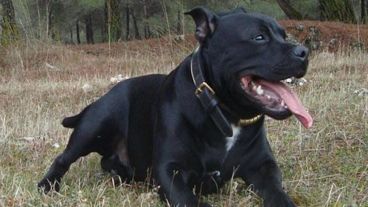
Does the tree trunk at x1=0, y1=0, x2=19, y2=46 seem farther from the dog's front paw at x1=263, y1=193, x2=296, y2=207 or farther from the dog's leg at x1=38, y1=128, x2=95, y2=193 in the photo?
the dog's front paw at x1=263, y1=193, x2=296, y2=207

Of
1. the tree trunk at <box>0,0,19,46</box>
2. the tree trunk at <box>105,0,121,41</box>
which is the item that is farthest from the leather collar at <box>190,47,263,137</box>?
the tree trunk at <box>105,0,121,41</box>

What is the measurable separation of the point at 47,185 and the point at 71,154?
0.31 meters

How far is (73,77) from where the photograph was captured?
1058cm

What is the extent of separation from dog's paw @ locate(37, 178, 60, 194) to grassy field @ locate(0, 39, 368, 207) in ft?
0.16

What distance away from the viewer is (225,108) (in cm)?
343

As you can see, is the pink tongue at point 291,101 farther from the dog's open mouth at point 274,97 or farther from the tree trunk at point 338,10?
the tree trunk at point 338,10

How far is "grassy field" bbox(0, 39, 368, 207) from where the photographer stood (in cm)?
346

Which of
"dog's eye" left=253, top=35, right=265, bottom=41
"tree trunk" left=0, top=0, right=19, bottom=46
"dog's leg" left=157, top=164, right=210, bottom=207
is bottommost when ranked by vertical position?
"tree trunk" left=0, top=0, right=19, bottom=46

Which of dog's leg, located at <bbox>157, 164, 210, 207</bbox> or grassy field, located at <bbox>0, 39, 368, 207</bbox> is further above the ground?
dog's leg, located at <bbox>157, 164, 210, 207</bbox>

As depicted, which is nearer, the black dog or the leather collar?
the black dog

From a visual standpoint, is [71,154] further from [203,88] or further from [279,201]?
[279,201]

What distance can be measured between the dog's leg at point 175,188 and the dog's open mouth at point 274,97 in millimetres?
557

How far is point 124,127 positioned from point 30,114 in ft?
9.04

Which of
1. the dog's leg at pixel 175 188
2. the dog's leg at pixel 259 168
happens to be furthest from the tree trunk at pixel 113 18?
the dog's leg at pixel 175 188
